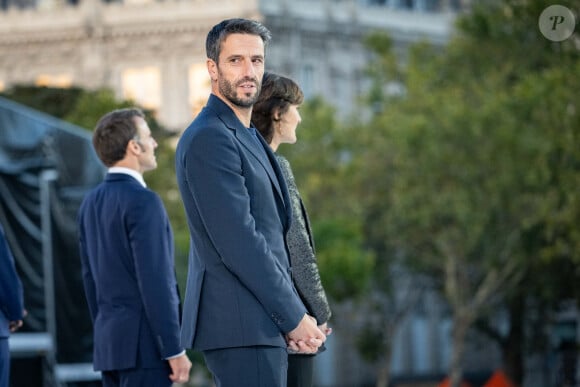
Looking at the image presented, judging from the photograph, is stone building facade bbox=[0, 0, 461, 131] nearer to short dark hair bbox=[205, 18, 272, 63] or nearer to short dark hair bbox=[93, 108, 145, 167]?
short dark hair bbox=[93, 108, 145, 167]

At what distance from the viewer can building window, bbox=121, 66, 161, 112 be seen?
7350cm

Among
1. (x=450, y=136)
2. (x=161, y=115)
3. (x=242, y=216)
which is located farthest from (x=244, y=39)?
(x=161, y=115)

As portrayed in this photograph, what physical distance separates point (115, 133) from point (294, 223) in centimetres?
180

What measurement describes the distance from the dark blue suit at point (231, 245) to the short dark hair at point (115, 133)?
2038 millimetres

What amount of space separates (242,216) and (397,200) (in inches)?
1636

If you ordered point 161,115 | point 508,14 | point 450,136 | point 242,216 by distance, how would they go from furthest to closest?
point 161,115, point 508,14, point 450,136, point 242,216

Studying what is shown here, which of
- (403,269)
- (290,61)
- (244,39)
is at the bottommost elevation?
(403,269)

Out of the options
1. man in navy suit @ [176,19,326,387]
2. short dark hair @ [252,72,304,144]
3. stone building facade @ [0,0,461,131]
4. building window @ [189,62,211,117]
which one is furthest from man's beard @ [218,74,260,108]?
building window @ [189,62,211,117]

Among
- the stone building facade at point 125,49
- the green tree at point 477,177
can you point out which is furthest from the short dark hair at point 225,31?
the stone building facade at point 125,49

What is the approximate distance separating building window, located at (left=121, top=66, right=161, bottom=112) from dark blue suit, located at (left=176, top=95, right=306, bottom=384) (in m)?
66.3

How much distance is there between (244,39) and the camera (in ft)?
24.3

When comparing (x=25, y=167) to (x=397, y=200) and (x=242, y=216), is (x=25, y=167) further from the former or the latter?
(x=397, y=200)

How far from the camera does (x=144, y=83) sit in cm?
7394

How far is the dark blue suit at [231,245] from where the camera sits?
713 cm
